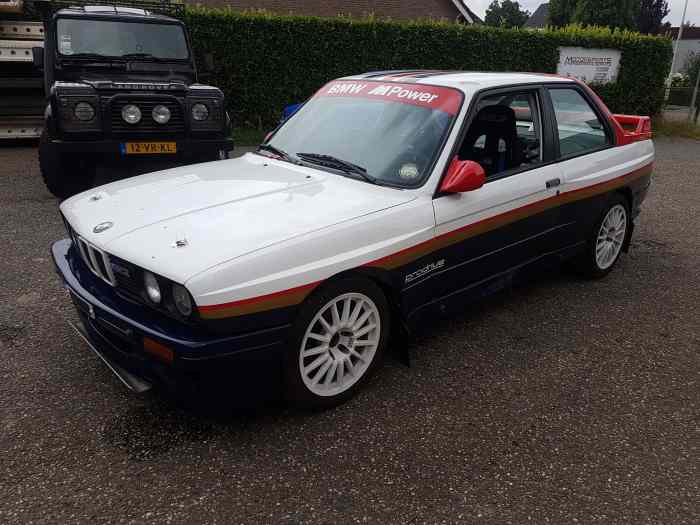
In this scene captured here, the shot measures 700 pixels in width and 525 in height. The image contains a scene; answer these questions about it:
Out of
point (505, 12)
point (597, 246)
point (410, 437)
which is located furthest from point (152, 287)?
point (505, 12)

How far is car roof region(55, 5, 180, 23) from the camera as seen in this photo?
706 cm

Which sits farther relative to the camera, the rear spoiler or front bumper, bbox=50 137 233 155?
front bumper, bbox=50 137 233 155

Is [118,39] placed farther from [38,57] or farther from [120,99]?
[120,99]

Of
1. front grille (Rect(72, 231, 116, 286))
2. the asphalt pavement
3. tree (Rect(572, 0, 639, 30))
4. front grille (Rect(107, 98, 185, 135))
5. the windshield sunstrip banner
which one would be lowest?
the asphalt pavement

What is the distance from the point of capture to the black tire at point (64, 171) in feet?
20.5

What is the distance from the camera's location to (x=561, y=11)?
41.9 metres

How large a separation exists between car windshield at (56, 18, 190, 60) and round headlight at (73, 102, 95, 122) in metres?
1.15

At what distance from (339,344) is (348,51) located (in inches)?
444

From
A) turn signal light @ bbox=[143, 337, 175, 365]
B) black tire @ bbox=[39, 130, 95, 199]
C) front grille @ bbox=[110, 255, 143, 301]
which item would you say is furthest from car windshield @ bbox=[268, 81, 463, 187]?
black tire @ bbox=[39, 130, 95, 199]

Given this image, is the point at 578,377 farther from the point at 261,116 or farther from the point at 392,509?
the point at 261,116

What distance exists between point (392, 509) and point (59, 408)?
1.75 meters

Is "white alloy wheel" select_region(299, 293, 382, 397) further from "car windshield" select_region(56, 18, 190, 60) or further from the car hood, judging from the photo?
"car windshield" select_region(56, 18, 190, 60)

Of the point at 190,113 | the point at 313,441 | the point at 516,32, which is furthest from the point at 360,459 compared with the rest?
the point at 516,32

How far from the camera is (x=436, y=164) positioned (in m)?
3.14
